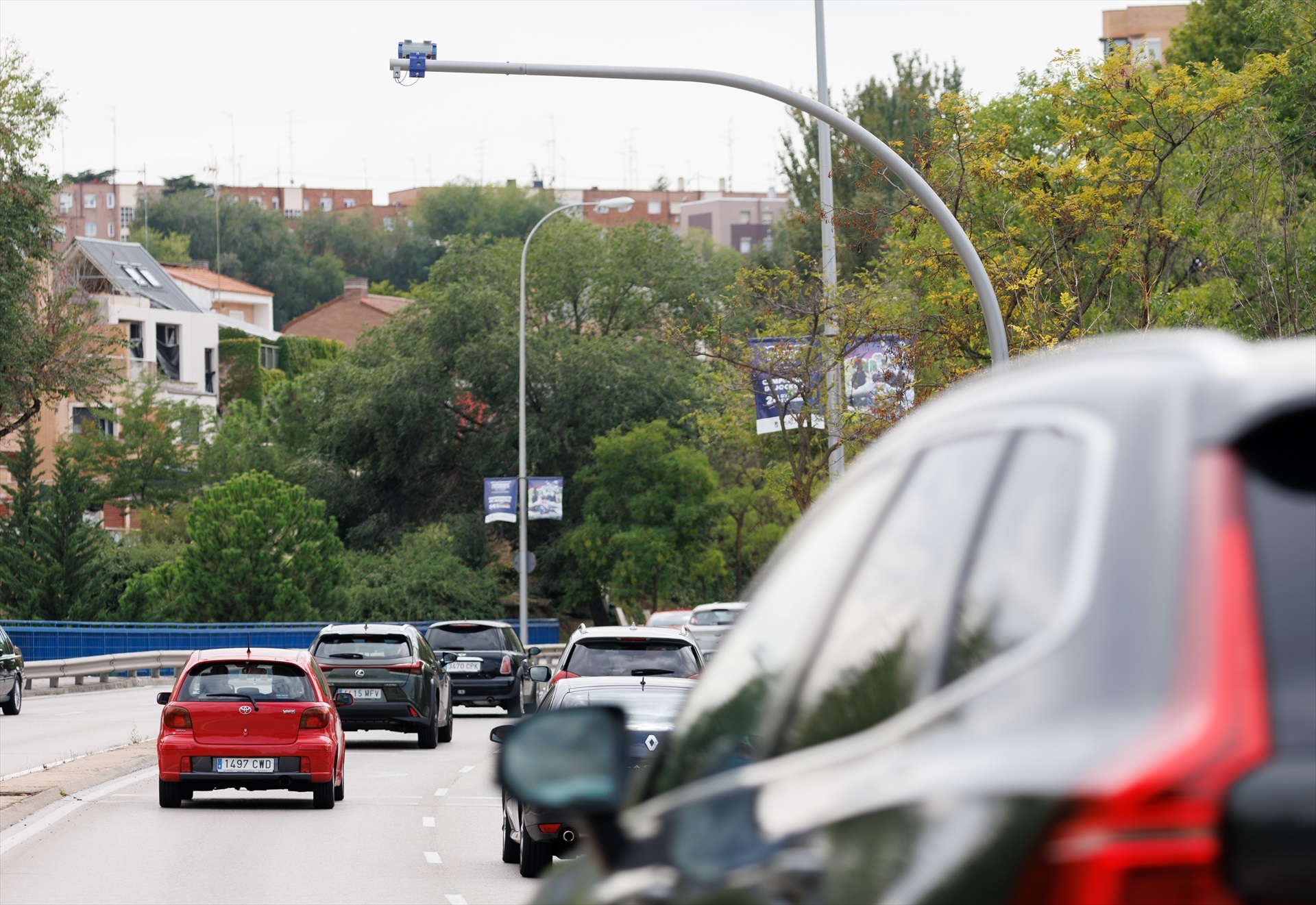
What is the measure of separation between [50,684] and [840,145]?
26.3 m

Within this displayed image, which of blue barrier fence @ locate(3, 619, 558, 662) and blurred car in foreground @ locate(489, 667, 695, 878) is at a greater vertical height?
blurred car in foreground @ locate(489, 667, 695, 878)

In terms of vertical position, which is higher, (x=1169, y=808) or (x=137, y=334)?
(x=137, y=334)

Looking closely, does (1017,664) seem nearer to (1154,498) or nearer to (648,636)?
(1154,498)

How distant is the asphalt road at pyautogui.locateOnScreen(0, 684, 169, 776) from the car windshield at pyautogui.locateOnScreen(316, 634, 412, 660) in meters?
2.76

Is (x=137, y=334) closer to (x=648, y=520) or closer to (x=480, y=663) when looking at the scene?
(x=648, y=520)

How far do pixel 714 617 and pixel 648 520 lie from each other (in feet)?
68.9

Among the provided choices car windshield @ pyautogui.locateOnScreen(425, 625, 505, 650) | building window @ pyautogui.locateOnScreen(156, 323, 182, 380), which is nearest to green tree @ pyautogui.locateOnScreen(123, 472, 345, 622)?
car windshield @ pyautogui.locateOnScreen(425, 625, 505, 650)

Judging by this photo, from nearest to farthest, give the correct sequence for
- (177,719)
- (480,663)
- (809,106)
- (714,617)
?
(809,106)
(177,719)
(480,663)
(714,617)

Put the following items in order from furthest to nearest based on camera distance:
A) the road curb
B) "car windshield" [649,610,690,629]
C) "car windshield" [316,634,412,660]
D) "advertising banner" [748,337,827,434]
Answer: "car windshield" [649,610,690,629], "advertising banner" [748,337,827,434], "car windshield" [316,634,412,660], the road curb

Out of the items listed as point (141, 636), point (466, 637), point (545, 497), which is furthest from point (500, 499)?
point (466, 637)

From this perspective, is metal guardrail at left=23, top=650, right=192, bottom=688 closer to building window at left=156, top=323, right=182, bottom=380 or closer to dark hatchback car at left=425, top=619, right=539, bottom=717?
dark hatchback car at left=425, top=619, right=539, bottom=717

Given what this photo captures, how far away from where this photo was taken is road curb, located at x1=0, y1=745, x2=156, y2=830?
1708 centimetres

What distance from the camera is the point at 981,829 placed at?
6.07 ft

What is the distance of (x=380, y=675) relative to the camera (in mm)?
25438
